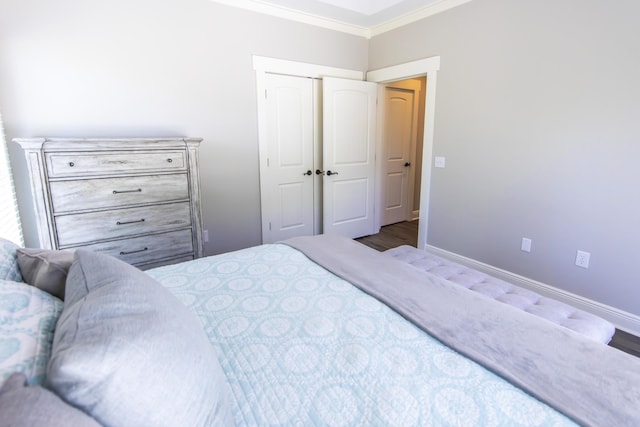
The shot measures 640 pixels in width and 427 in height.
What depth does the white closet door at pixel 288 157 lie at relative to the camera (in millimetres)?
3627

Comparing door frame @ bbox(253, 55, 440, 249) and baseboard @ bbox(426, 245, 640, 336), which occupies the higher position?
door frame @ bbox(253, 55, 440, 249)

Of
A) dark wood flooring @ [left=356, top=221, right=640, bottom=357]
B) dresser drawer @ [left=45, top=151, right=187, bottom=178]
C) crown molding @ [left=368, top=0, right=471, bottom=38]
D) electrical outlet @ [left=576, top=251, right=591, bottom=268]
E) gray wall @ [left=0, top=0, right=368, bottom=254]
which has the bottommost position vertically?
dark wood flooring @ [left=356, top=221, right=640, bottom=357]

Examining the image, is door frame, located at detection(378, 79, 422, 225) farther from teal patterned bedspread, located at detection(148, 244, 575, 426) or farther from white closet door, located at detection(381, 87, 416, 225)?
teal patterned bedspread, located at detection(148, 244, 575, 426)

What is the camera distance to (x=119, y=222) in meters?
2.46

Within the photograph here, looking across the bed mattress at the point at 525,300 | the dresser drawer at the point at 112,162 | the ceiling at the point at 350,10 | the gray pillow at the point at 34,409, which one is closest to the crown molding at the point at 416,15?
the ceiling at the point at 350,10

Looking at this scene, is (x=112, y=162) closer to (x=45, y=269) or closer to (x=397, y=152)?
(x=45, y=269)

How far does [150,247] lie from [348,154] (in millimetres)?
2439

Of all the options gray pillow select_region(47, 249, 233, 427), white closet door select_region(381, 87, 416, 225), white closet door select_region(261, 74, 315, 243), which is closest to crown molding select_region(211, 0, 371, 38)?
white closet door select_region(261, 74, 315, 243)

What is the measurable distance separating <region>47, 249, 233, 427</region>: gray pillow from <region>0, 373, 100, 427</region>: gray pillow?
33mm

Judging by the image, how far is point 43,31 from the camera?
2.45m

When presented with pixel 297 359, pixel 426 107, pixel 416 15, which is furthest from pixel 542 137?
pixel 297 359

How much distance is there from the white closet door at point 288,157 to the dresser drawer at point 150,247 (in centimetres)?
112

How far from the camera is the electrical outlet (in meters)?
2.52

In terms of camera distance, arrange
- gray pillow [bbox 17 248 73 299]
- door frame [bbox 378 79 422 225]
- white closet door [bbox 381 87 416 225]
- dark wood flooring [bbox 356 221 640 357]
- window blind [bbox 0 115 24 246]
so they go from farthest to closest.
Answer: white closet door [bbox 381 87 416 225] < door frame [bbox 378 79 422 225] < dark wood flooring [bbox 356 221 640 357] < window blind [bbox 0 115 24 246] < gray pillow [bbox 17 248 73 299]
